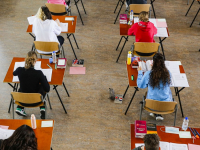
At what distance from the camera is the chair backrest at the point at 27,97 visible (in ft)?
13.9

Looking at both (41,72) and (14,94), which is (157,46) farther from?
(14,94)

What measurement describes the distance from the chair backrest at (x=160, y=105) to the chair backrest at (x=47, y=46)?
2024 mm

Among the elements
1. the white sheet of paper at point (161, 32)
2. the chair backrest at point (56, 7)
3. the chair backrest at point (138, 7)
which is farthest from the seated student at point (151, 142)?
the chair backrest at point (56, 7)

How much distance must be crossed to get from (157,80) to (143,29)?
154 cm

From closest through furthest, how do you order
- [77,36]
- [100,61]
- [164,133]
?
[164,133], [100,61], [77,36]

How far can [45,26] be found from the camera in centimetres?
542

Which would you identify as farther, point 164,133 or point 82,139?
point 82,139

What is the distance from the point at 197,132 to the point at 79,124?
6.45 feet

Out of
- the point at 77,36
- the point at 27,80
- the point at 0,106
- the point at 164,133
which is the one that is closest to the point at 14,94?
the point at 27,80

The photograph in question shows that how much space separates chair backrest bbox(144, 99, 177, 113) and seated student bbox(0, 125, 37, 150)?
190cm

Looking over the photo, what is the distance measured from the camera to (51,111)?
5.17m

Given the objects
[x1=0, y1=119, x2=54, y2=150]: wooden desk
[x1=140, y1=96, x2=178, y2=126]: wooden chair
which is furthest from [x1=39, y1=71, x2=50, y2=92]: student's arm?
[x1=140, y1=96, x2=178, y2=126]: wooden chair

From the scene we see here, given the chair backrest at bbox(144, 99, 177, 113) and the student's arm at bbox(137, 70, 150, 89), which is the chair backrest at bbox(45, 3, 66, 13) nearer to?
the student's arm at bbox(137, 70, 150, 89)

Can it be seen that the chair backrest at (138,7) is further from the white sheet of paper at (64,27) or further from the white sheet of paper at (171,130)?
the white sheet of paper at (171,130)
